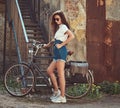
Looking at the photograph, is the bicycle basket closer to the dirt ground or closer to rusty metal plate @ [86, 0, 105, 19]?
the dirt ground

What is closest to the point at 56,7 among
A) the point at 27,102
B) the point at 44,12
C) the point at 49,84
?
the point at 44,12

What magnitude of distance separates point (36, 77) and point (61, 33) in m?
1.20

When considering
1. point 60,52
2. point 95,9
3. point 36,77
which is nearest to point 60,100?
point 36,77

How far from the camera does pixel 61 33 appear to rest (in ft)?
26.5

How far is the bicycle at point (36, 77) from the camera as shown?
831cm

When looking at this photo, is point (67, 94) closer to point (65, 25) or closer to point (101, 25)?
point (65, 25)

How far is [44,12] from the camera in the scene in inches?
442

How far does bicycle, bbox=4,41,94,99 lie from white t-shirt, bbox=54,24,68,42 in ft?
1.50

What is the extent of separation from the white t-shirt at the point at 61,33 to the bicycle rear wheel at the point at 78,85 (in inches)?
37.0

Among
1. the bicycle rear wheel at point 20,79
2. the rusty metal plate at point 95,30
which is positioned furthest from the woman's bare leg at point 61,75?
the rusty metal plate at point 95,30

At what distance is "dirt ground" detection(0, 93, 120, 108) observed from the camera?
297 inches

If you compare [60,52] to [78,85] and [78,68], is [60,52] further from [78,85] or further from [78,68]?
[78,85]

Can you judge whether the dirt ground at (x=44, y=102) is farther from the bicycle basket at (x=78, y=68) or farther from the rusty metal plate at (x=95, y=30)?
the rusty metal plate at (x=95, y=30)

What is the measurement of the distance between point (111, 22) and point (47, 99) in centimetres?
347
